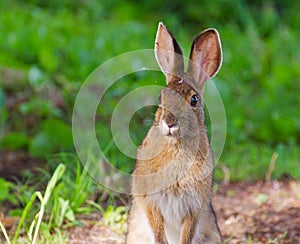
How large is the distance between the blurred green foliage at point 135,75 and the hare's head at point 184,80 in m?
1.64

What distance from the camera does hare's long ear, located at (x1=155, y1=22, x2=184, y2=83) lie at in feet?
13.4

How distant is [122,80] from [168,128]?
3.07 metres

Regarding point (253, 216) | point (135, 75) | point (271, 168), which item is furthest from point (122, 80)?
point (253, 216)

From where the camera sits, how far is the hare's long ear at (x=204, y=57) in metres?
4.12

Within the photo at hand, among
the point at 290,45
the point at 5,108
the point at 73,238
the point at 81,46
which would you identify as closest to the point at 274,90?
the point at 290,45

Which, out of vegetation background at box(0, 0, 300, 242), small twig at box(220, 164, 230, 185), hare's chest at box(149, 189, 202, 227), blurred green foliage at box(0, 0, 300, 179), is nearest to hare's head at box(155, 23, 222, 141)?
hare's chest at box(149, 189, 202, 227)

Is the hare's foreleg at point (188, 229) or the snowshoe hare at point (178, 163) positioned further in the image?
the hare's foreleg at point (188, 229)

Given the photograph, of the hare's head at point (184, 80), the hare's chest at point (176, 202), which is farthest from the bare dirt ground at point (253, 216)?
the hare's head at point (184, 80)

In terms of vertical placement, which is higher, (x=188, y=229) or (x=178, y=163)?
(x=178, y=163)

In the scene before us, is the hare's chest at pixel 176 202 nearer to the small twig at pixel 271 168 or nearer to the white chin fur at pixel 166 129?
the white chin fur at pixel 166 129

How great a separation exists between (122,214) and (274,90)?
272cm

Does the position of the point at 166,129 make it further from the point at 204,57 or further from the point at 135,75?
the point at 135,75

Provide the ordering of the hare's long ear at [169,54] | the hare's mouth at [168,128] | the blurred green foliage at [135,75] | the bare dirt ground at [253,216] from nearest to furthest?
the hare's mouth at [168,128]
the hare's long ear at [169,54]
the bare dirt ground at [253,216]
the blurred green foliage at [135,75]

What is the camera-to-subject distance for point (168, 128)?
386 cm
